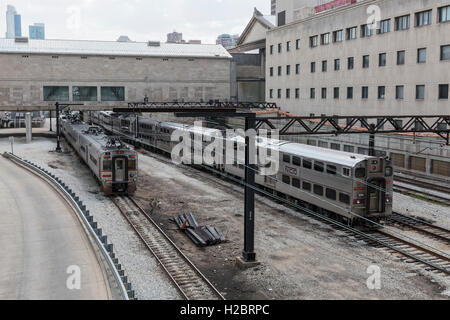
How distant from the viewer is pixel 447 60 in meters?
37.8

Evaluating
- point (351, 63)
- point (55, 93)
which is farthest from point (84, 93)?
point (351, 63)

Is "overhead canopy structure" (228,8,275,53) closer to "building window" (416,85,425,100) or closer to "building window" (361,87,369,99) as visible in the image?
"building window" (361,87,369,99)

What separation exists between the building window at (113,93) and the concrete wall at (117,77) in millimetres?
588

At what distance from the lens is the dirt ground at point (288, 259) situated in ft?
53.8

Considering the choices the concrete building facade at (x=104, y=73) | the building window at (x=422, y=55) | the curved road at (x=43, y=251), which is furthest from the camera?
the concrete building facade at (x=104, y=73)

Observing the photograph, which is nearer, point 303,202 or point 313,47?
point 303,202

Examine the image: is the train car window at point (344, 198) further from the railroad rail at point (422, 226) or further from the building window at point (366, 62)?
the building window at point (366, 62)

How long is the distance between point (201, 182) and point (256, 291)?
20.7 m

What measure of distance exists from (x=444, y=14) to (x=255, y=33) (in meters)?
51.3

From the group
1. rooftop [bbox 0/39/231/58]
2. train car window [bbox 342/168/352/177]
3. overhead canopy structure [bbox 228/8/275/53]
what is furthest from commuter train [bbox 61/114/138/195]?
overhead canopy structure [bbox 228/8/275/53]

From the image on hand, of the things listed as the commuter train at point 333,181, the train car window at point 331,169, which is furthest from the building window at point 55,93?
the train car window at point 331,169

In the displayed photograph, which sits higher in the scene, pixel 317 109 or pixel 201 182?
pixel 317 109
